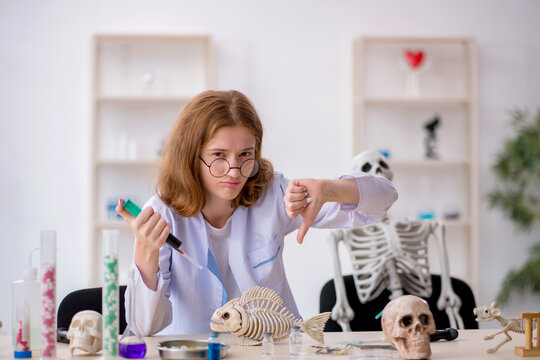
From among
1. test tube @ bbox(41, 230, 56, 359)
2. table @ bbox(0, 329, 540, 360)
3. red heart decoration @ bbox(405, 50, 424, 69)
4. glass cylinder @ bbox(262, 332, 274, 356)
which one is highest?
red heart decoration @ bbox(405, 50, 424, 69)

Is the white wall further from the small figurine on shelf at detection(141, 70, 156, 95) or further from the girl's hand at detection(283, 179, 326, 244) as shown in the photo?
the girl's hand at detection(283, 179, 326, 244)

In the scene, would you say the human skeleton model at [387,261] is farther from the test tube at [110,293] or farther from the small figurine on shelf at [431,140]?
the small figurine on shelf at [431,140]

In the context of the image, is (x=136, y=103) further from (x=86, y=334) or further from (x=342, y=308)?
(x=86, y=334)

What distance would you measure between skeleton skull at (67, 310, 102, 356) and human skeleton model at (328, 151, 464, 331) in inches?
44.7

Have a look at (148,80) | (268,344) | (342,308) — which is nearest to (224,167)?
(268,344)

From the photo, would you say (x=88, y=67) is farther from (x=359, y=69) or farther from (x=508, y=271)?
(x=508, y=271)

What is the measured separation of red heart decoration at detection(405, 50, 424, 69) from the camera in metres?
4.23

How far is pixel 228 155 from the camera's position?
1713 mm

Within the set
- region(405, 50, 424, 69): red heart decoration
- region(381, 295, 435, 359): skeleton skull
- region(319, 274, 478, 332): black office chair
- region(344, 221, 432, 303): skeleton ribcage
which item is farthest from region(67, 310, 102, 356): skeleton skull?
region(405, 50, 424, 69): red heart decoration

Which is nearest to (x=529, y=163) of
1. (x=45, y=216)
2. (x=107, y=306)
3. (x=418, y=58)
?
(x=418, y=58)

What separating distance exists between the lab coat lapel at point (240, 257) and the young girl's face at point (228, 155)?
0.11m

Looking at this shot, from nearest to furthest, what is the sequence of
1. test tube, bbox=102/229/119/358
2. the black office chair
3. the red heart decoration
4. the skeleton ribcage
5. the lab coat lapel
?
test tube, bbox=102/229/119/358 → the lab coat lapel → the black office chair → the skeleton ribcage → the red heart decoration

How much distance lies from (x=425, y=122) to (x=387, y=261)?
203cm

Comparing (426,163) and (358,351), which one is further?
(426,163)
